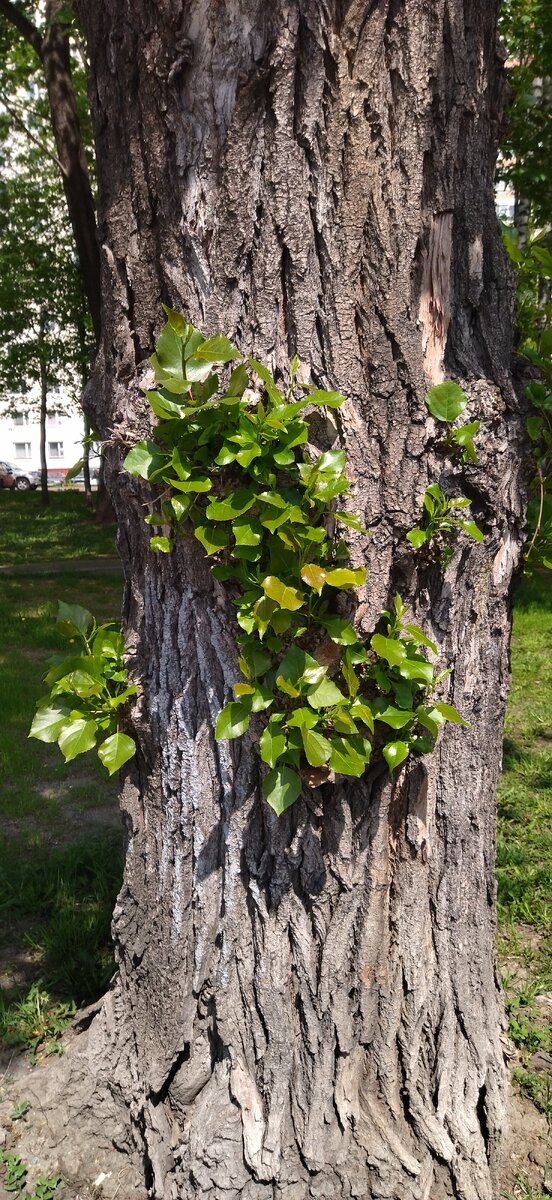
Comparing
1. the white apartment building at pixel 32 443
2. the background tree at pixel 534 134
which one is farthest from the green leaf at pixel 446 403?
the white apartment building at pixel 32 443

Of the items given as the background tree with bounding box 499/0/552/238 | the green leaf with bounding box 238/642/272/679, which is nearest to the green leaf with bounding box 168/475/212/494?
the green leaf with bounding box 238/642/272/679

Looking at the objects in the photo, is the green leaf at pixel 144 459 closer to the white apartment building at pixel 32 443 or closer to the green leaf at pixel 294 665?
the green leaf at pixel 294 665

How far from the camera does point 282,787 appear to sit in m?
1.87

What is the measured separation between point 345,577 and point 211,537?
30 centimetres

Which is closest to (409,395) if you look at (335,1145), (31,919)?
(335,1145)

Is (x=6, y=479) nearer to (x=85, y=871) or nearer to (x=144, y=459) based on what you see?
(x=85, y=871)

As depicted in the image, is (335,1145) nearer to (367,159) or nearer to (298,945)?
(298,945)

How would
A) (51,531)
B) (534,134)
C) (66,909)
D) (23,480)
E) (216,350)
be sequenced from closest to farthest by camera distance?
(216,350), (66,909), (534,134), (51,531), (23,480)

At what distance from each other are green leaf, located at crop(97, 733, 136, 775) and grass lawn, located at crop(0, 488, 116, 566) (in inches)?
447

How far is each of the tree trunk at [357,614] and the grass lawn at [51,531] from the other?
11461 mm

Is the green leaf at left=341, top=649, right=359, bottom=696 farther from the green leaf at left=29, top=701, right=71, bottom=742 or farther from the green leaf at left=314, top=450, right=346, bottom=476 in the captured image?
the green leaf at left=29, top=701, right=71, bottom=742

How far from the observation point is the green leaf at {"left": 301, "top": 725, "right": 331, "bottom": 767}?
179 centimetres

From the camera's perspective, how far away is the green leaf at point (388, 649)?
1.85 m

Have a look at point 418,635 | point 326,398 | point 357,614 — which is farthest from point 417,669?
point 326,398
